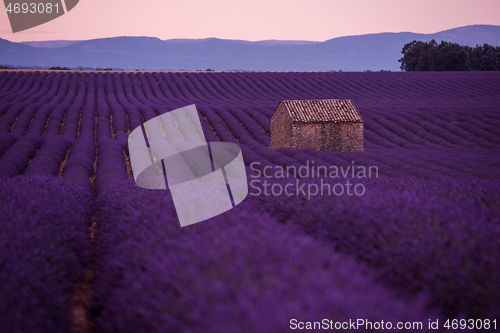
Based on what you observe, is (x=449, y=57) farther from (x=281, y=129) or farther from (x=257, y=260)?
(x=257, y=260)

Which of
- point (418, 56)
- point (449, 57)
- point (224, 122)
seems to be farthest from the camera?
point (418, 56)

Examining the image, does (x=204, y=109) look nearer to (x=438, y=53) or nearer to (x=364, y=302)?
(x=364, y=302)

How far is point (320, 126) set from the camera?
18.7 m

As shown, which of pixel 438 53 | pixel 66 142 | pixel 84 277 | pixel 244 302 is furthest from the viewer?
pixel 438 53

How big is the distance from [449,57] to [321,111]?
1963 inches

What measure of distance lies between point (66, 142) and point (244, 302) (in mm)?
17605

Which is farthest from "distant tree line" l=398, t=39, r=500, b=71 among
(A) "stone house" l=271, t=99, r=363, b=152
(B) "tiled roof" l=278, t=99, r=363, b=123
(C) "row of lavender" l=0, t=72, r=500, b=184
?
(A) "stone house" l=271, t=99, r=363, b=152

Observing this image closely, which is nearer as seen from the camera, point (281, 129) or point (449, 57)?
point (281, 129)

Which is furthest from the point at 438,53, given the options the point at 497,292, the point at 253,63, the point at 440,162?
the point at 253,63

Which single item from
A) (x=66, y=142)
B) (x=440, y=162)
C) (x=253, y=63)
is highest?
(x=253, y=63)

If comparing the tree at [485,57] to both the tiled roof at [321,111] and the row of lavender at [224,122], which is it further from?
the tiled roof at [321,111]

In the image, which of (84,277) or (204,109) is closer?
(84,277)

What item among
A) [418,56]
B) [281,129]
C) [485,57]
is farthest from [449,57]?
[281,129]

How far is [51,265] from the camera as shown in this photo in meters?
3.63
